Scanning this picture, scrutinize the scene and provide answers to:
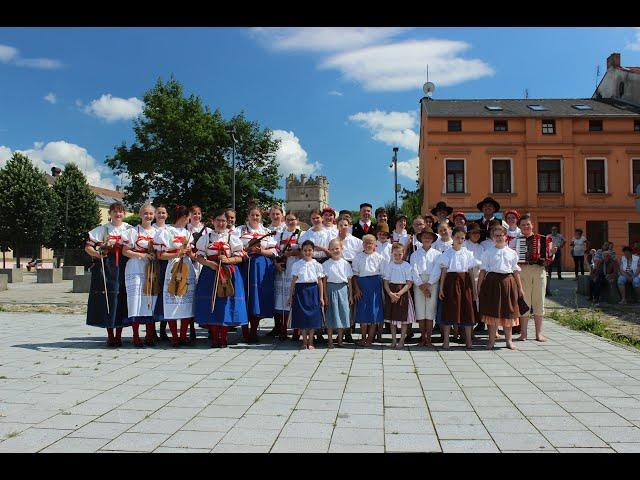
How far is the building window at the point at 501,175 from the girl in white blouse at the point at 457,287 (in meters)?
27.5

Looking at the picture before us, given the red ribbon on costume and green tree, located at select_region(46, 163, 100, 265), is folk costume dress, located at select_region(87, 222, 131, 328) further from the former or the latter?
green tree, located at select_region(46, 163, 100, 265)

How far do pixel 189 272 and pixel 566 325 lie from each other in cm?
711

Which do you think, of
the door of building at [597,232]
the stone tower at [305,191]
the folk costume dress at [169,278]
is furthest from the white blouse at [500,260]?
Result: the stone tower at [305,191]

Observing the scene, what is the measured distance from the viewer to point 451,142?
3419 centimetres

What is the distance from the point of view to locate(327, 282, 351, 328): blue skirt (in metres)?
8.40

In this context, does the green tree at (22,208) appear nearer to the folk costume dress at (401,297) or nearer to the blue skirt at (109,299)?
the blue skirt at (109,299)

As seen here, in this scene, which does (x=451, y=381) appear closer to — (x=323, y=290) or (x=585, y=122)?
(x=323, y=290)

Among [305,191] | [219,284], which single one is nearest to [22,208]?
[219,284]

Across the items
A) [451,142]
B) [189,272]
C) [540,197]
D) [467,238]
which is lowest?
[189,272]

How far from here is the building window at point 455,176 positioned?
112 feet

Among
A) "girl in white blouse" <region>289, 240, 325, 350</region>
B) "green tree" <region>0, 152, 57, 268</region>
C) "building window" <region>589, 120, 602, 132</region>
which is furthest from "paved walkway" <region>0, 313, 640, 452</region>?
"green tree" <region>0, 152, 57, 268</region>

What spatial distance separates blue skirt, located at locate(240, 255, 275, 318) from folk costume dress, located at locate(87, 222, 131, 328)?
181 cm

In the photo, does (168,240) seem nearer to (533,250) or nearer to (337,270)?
(337,270)

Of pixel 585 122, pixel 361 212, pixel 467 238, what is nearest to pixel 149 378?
pixel 361 212
